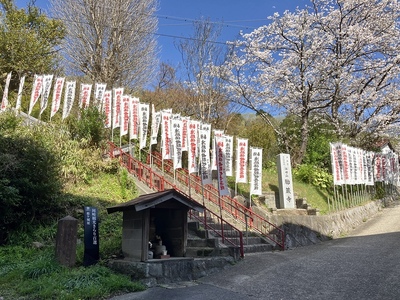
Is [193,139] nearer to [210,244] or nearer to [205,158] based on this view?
[205,158]

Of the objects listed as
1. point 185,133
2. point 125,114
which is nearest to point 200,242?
point 185,133

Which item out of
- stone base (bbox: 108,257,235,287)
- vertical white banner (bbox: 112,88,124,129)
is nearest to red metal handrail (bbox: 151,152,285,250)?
stone base (bbox: 108,257,235,287)

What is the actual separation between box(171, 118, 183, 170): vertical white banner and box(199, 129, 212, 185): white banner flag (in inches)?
31.5

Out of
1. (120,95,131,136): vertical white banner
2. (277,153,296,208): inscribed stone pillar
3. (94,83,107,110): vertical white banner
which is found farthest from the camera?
(94,83,107,110): vertical white banner

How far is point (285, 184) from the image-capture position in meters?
15.1

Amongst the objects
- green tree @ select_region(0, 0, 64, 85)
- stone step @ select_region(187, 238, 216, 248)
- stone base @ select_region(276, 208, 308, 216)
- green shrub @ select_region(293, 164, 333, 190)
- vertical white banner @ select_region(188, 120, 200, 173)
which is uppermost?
green tree @ select_region(0, 0, 64, 85)

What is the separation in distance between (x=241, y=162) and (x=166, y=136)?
321 centimetres

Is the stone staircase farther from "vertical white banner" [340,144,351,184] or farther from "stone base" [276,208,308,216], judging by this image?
"vertical white banner" [340,144,351,184]

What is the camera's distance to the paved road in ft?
22.1

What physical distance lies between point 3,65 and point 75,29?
4644 millimetres

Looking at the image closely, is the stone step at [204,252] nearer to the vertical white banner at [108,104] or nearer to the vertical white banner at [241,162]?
the vertical white banner at [241,162]

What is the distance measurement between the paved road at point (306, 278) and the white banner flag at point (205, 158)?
9.92ft

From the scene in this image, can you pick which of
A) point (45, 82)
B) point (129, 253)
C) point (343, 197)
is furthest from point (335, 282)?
point (45, 82)

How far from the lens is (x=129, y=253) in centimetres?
813
